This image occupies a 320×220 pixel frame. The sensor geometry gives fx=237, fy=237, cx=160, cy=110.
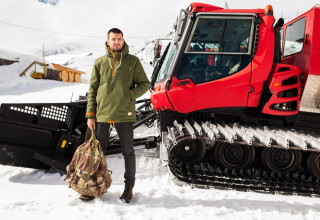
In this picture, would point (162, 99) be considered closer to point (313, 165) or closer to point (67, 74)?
point (313, 165)

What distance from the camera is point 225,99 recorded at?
3574 mm

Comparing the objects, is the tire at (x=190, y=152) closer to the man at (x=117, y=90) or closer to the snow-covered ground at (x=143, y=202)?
the snow-covered ground at (x=143, y=202)

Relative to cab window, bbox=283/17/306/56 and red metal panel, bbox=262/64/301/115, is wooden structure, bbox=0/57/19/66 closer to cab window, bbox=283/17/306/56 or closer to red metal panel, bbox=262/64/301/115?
cab window, bbox=283/17/306/56

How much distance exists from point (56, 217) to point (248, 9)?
3810mm

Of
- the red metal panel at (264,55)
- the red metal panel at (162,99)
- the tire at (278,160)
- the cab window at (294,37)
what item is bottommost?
the tire at (278,160)

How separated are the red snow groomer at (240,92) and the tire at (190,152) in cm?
2

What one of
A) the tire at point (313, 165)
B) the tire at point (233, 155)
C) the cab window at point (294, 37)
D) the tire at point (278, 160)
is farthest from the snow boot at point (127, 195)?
the cab window at point (294, 37)

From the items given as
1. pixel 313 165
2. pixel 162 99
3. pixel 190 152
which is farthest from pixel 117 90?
pixel 313 165

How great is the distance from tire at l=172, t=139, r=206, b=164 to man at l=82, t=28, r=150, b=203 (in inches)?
40.7

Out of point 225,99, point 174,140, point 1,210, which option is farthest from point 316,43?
point 1,210

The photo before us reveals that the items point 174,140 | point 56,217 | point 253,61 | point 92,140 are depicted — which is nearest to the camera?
point 56,217

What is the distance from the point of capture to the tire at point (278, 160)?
365 centimetres

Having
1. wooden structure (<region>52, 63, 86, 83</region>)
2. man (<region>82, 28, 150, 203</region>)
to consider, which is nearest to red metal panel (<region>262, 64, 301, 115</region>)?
man (<region>82, 28, 150, 203</region>)

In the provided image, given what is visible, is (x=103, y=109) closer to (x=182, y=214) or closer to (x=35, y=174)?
(x=182, y=214)
